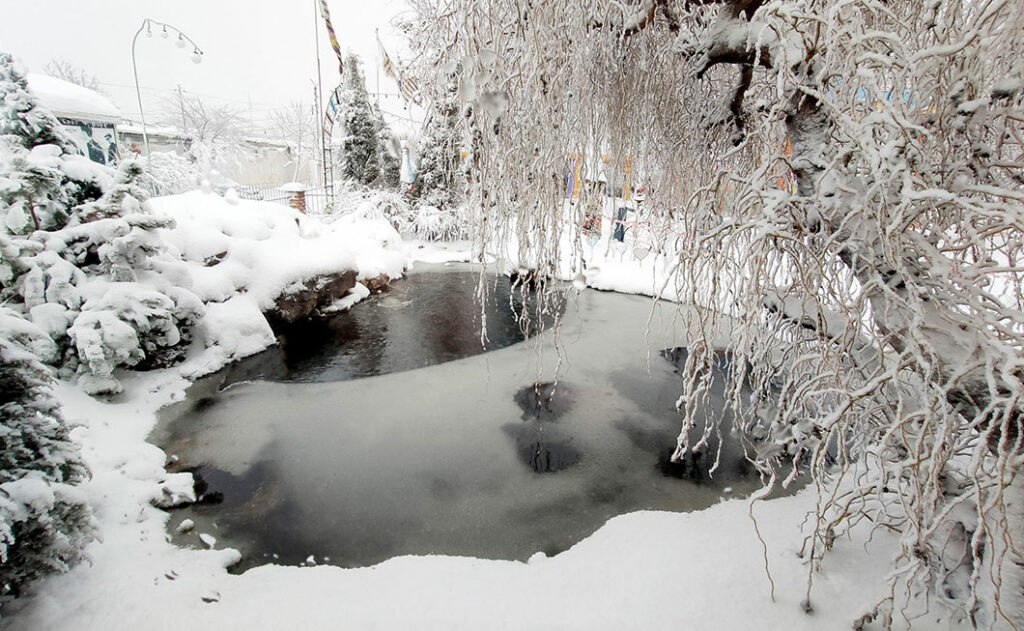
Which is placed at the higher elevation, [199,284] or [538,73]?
[538,73]

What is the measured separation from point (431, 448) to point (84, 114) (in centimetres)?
1352

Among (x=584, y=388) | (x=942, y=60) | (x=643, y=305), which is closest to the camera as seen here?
(x=942, y=60)

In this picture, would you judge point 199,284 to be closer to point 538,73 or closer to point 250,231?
point 250,231

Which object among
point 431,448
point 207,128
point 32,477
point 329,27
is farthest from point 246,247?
point 207,128

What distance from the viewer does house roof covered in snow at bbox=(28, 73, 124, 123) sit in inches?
434

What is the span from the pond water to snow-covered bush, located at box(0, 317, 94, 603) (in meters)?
0.84

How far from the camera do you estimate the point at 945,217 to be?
6.72 ft

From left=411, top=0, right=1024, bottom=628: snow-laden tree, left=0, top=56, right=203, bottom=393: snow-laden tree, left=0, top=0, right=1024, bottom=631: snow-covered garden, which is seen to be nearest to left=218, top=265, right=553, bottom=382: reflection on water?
left=0, top=0, right=1024, bottom=631: snow-covered garden

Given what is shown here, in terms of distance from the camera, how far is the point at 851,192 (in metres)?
1.75

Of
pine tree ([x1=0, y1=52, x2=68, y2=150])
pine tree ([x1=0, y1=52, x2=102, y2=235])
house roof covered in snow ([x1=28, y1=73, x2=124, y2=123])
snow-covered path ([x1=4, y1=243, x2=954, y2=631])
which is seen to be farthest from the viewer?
house roof covered in snow ([x1=28, y1=73, x2=124, y2=123])

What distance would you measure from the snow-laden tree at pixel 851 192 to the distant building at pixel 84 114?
41.2ft

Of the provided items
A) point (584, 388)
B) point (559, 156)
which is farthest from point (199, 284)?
point (559, 156)

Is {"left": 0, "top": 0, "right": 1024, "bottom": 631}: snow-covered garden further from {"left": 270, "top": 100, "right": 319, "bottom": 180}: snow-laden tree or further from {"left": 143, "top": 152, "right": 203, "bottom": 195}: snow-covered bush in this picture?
{"left": 270, "top": 100, "right": 319, "bottom": 180}: snow-laden tree

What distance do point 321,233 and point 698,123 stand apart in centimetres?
740
